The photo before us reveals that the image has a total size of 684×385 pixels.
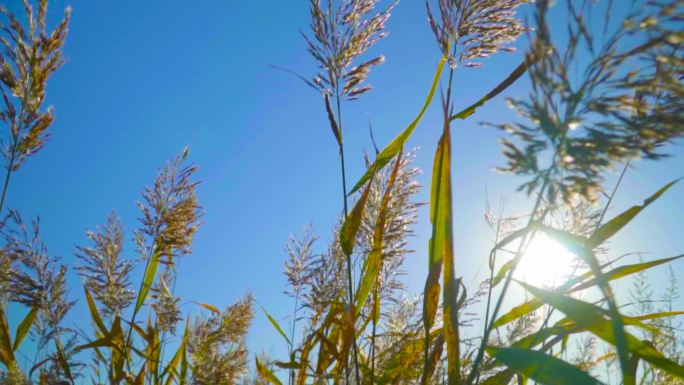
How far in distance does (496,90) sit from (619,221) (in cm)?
52

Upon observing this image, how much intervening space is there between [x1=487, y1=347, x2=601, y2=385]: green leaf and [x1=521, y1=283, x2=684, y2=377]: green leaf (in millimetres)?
100

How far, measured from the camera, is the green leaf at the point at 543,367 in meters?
1.08

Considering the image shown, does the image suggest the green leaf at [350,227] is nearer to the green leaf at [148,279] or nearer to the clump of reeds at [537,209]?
the clump of reeds at [537,209]

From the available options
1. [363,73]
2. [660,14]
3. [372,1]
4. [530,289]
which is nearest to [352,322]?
[530,289]

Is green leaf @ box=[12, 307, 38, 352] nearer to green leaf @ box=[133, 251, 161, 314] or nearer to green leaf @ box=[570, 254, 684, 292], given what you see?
green leaf @ box=[133, 251, 161, 314]

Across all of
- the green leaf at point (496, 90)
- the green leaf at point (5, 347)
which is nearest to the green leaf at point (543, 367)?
the green leaf at point (496, 90)

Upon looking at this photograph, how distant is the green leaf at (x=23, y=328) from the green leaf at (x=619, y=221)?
103 inches

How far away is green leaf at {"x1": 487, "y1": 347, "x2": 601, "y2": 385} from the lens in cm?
108

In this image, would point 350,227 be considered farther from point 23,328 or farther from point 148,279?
point 23,328

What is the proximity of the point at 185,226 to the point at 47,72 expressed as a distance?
102 cm

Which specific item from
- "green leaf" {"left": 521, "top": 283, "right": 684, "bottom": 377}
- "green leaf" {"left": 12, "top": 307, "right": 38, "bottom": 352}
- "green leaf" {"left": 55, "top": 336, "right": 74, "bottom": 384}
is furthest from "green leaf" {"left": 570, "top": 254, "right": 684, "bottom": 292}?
"green leaf" {"left": 12, "top": 307, "right": 38, "bottom": 352}

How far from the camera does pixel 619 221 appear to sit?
1500 mm

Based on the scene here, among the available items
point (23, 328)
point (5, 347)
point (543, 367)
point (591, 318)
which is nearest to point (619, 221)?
point (591, 318)

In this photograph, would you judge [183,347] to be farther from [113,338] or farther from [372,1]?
[372,1]
